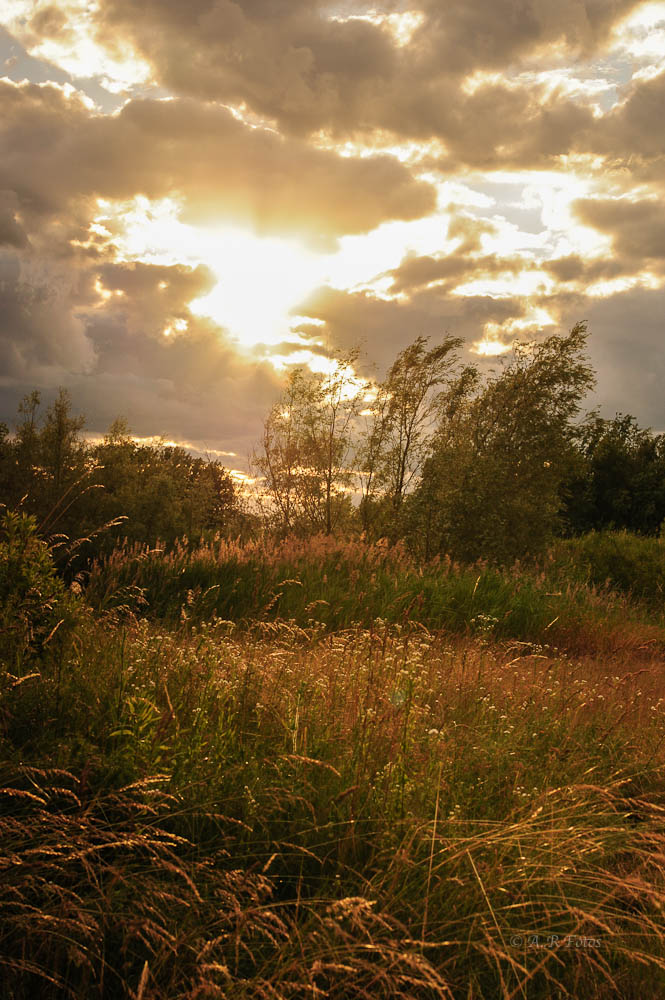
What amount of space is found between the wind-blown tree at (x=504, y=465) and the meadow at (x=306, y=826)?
34.8ft

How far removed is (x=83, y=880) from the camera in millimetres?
2598

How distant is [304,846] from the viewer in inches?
114

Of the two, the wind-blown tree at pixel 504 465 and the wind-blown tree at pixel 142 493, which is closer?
the wind-blown tree at pixel 504 465

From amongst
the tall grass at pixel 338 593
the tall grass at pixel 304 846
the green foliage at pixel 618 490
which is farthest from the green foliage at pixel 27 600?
the green foliage at pixel 618 490

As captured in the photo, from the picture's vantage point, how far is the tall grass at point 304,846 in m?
2.33

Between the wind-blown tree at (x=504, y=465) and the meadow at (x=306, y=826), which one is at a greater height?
the wind-blown tree at (x=504, y=465)

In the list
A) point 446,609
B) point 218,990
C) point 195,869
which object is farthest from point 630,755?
point 446,609

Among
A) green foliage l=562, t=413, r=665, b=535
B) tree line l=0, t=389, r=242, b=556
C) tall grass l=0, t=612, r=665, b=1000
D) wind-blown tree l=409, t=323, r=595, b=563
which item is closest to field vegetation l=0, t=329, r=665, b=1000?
tall grass l=0, t=612, r=665, b=1000

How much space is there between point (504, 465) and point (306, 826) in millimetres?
16085

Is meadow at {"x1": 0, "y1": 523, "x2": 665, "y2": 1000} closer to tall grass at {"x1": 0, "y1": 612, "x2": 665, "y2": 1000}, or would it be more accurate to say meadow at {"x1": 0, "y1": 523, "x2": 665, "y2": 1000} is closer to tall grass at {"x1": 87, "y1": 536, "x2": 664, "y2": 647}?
tall grass at {"x1": 0, "y1": 612, "x2": 665, "y2": 1000}

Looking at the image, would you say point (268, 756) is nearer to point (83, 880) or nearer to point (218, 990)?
point (83, 880)

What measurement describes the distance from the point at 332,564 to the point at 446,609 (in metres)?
1.98

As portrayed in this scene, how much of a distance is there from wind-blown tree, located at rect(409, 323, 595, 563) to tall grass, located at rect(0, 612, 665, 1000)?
11.9 m

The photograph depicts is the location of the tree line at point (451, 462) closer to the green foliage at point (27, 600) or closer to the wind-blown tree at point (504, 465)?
the wind-blown tree at point (504, 465)
